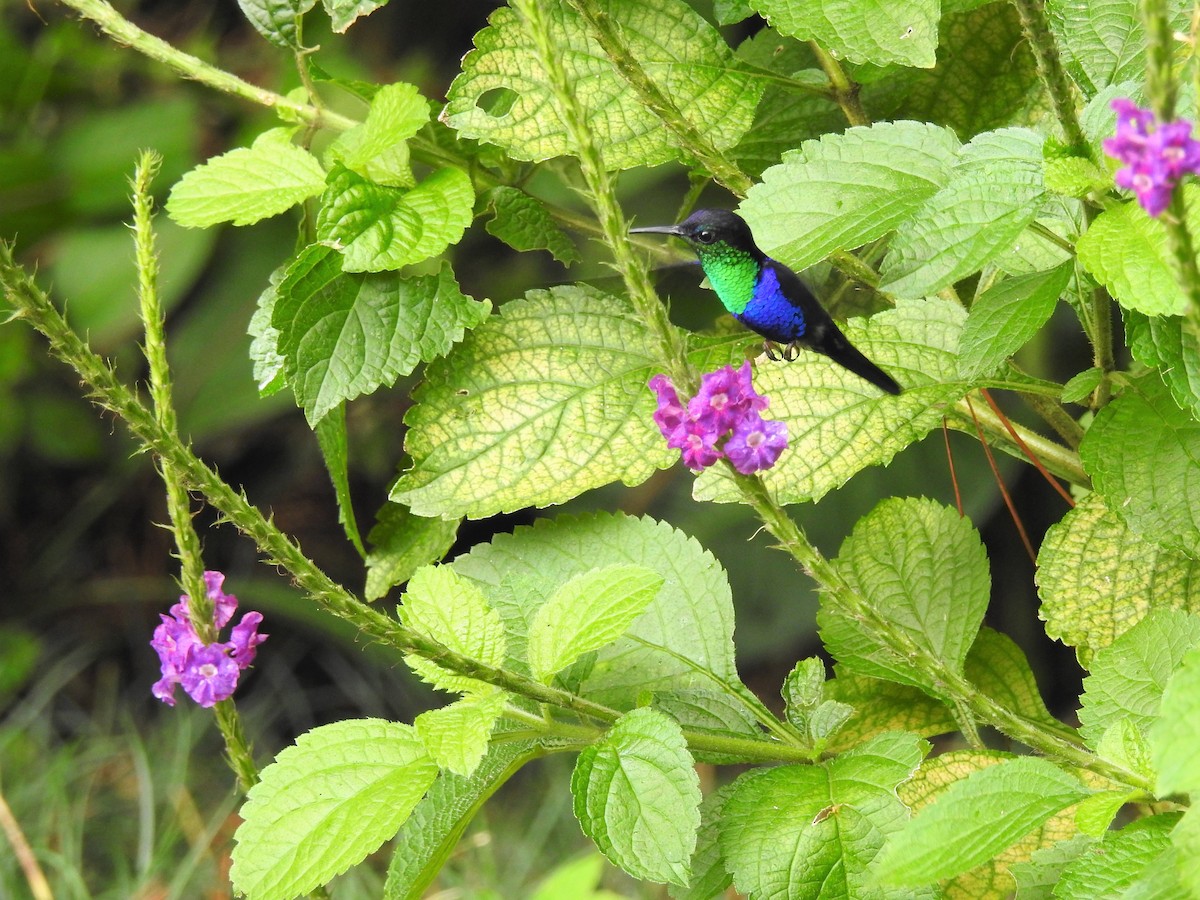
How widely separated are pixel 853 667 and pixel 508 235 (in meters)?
0.46

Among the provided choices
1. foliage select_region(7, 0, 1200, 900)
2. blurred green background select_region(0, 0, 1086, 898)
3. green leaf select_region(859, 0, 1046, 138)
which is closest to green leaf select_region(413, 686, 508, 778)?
foliage select_region(7, 0, 1200, 900)

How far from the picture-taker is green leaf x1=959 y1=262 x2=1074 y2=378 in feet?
2.47

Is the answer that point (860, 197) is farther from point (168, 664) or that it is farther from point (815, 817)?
point (168, 664)

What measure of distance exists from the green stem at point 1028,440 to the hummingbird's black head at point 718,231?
229 millimetres

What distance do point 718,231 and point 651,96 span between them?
0.18 meters

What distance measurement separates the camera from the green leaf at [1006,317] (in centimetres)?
75

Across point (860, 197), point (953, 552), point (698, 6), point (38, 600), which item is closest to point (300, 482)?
point (38, 600)

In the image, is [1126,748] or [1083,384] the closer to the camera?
[1126,748]

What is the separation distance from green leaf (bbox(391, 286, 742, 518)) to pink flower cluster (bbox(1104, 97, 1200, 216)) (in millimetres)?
506

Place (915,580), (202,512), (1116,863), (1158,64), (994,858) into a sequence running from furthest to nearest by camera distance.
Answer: (202,512)
(915,580)
(994,858)
(1116,863)
(1158,64)

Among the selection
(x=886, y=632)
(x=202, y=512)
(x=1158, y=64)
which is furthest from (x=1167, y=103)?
(x=202, y=512)

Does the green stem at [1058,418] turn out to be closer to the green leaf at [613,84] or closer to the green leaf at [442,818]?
the green leaf at [613,84]

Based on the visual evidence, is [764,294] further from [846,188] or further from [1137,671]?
[1137,671]

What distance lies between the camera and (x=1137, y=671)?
81cm
